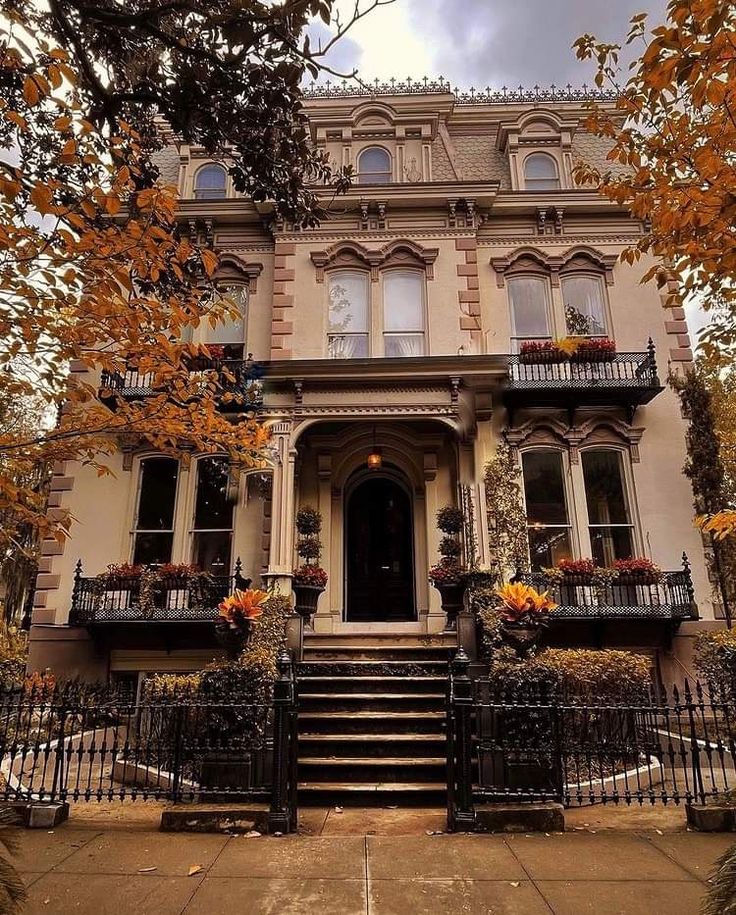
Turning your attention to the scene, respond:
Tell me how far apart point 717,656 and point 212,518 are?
29.8 ft

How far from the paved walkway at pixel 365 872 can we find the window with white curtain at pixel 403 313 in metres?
9.17

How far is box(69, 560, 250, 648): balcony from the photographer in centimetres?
1083

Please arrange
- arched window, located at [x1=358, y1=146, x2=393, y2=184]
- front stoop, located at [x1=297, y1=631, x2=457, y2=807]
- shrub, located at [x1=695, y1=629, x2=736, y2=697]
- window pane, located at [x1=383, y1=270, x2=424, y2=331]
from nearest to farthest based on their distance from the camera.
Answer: front stoop, located at [x1=297, y1=631, x2=457, y2=807] < shrub, located at [x1=695, y1=629, x2=736, y2=697] < window pane, located at [x1=383, y1=270, x2=424, y2=331] < arched window, located at [x1=358, y1=146, x2=393, y2=184]

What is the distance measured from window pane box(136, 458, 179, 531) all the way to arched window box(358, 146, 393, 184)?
795 cm

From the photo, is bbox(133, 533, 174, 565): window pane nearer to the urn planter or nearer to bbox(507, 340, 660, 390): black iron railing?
the urn planter

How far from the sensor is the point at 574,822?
5773 millimetres

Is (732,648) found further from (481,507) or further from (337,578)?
(337,578)

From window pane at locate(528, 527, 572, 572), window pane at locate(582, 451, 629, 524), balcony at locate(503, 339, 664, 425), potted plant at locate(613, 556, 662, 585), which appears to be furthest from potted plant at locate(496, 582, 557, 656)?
balcony at locate(503, 339, 664, 425)

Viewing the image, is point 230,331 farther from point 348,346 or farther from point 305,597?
point 305,597

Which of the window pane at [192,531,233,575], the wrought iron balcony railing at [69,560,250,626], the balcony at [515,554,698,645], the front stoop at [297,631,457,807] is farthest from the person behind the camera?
the window pane at [192,531,233,575]

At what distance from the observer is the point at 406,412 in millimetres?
11320

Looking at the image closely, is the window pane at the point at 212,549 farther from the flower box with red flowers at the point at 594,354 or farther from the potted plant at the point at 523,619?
the flower box with red flowers at the point at 594,354

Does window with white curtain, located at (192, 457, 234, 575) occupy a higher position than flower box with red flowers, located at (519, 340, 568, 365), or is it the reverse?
flower box with red flowers, located at (519, 340, 568, 365)

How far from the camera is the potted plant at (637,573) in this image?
10859mm
